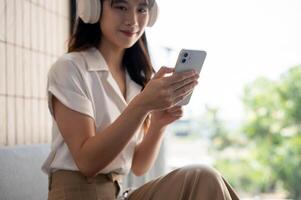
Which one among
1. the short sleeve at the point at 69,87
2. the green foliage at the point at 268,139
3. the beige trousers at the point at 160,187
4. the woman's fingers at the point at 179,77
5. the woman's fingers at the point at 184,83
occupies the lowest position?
the green foliage at the point at 268,139

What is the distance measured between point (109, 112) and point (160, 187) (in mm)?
235

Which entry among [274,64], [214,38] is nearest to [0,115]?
[214,38]

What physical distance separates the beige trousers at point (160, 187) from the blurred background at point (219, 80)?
60 centimetres

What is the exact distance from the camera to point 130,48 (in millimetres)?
1438

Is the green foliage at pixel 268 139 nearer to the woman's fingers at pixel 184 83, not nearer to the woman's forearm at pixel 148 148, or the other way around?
the woman's forearm at pixel 148 148

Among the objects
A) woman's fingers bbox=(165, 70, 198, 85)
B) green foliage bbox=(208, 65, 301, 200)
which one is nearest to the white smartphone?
woman's fingers bbox=(165, 70, 198, 85)

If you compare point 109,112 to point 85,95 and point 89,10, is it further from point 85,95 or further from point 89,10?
point 89,10

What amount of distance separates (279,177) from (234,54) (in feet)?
3.99

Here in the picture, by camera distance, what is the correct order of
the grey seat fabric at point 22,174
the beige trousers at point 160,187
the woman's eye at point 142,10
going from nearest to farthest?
1. the beige trousers at point 160,187
2. the woman's eye at point 142,10
3. the grey seat fabric at point 22,174

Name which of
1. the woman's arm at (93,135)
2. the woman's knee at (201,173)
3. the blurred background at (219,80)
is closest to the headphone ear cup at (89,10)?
the woman's arm at (93,135)

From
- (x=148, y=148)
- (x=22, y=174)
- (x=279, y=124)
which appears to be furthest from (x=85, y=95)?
(x=279, y=124)

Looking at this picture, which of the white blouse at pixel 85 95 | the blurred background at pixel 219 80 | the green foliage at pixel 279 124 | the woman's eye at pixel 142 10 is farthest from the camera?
the green foliage at pixel 279 124

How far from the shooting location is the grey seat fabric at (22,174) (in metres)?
1.48

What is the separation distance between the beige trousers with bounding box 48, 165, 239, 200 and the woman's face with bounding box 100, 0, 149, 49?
341mm
